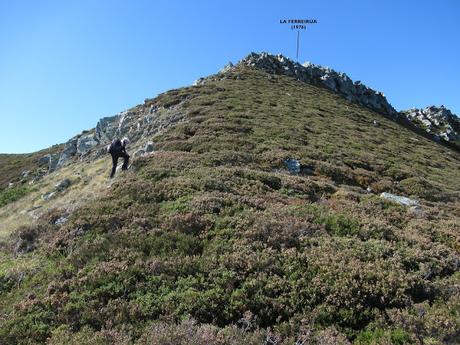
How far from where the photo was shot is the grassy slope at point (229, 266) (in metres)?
8.78

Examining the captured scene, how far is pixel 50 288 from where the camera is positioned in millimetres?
10648

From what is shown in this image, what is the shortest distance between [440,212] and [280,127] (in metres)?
16.6

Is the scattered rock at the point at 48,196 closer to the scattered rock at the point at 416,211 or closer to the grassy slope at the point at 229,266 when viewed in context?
the grassy slope at the point at 229,266

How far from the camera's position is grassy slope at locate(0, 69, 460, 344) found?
28.8 ft

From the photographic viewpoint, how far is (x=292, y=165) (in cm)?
2416

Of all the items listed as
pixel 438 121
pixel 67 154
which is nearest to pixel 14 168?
pixel 67 154

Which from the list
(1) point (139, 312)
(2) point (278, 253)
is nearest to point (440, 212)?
(2) point (278, 253)

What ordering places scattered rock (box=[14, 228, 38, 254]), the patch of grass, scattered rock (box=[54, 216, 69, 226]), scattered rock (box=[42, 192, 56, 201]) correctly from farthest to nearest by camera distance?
the patch of grass, scattered rock (box=[42, 192, 56, 201]), scattered rock (box=[54, 216, 69, 226]), scattered rock (box=[14, 228, 38, 254])

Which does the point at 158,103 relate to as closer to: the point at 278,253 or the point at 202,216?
the point at 202,216

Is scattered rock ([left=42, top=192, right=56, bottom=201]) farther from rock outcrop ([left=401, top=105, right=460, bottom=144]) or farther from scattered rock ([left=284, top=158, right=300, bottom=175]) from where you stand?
Result: rock outcrop ([left=401, top=105, right=460, bottom=144])

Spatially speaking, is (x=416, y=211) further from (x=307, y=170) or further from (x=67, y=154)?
(x=67, y=154)

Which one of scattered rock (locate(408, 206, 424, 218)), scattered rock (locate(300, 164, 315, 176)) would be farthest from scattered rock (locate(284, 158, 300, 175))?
scattered rock (locate(408, 206, 424, 218))

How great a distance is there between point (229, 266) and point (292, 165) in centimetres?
1399

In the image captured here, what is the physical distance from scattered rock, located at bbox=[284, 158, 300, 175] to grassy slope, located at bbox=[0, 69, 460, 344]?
1755mm
